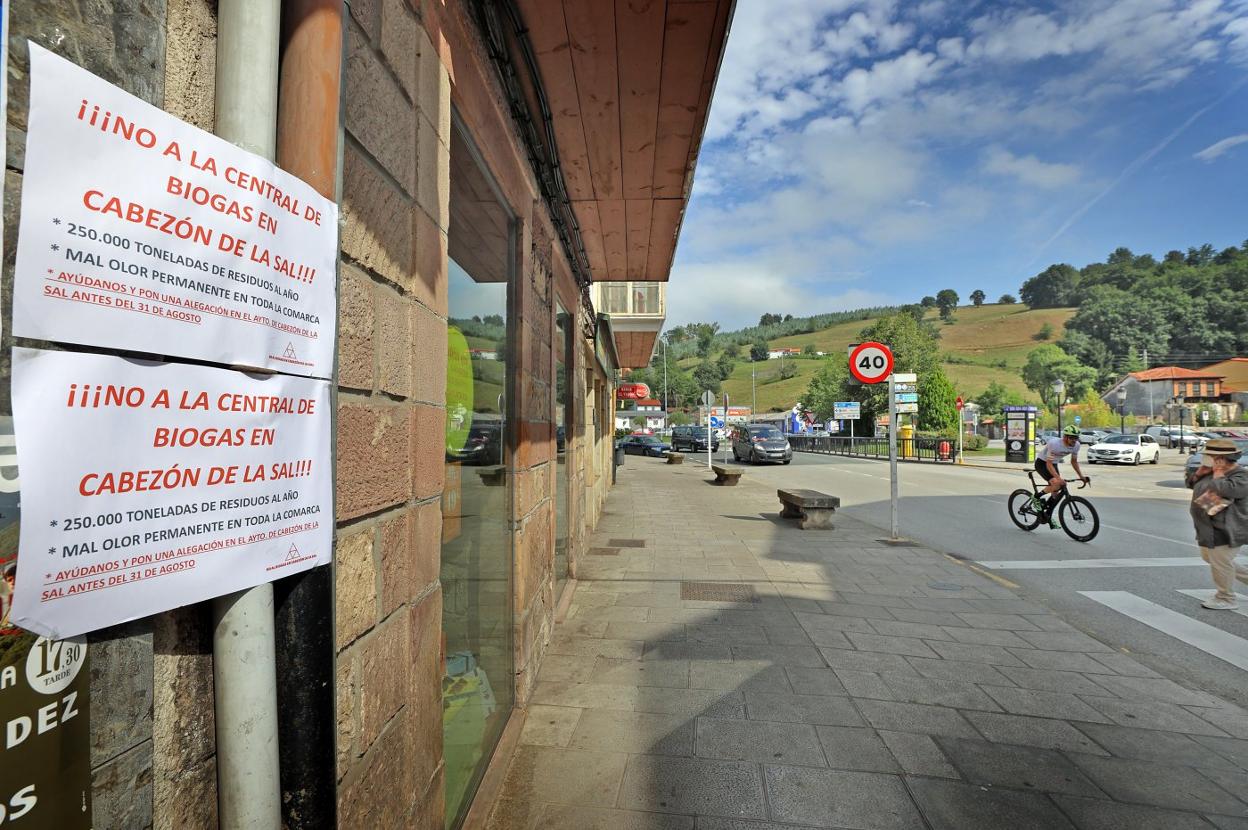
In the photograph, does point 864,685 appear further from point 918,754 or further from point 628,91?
point 628,91

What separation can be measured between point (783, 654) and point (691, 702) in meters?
0.99

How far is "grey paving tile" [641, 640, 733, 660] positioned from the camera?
414cm

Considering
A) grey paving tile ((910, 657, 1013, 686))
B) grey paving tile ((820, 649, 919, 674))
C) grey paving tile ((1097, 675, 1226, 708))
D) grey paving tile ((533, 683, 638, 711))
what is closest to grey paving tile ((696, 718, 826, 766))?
grey paving tile ((533, 683, 638, 711))

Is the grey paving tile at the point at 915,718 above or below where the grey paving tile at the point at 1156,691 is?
above

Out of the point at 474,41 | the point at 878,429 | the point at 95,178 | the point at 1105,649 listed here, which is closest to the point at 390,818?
the point at 95,178

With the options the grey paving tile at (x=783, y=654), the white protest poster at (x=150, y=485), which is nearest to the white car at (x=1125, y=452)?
the grey paving tile at (x=783, y=654)

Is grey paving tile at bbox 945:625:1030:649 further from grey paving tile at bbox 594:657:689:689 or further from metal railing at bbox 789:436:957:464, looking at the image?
metal railing at bbox 789:436:957:464

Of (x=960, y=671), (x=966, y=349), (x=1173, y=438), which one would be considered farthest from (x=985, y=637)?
(x=966, y=349)

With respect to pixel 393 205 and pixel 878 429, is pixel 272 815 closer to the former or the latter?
pixel 393 205

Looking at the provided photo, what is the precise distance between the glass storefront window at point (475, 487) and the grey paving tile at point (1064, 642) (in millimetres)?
3895

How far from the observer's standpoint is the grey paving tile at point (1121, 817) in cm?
247

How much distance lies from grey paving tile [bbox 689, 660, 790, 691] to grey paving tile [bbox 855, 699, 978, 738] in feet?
1.59

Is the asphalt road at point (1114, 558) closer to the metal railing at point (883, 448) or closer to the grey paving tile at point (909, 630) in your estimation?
the grey paving tile at point (909, 630)

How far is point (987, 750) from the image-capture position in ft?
9.93
